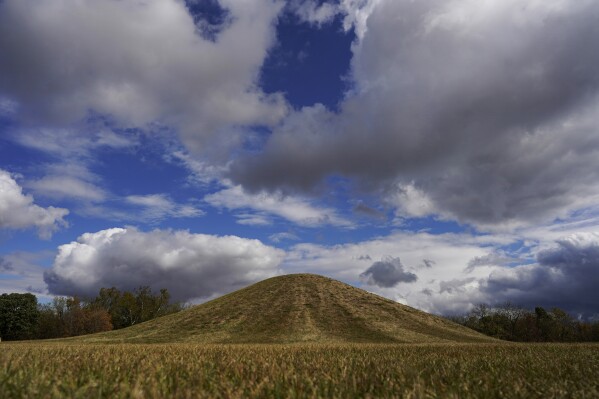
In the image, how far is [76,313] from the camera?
5325 inches

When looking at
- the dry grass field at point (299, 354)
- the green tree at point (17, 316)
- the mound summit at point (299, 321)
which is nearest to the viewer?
the dry grass field at point (299, 354)

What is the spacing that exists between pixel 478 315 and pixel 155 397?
14633 cm

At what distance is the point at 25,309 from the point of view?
123125 millimetres

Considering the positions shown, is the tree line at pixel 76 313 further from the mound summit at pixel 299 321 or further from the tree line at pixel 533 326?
the tree line at pixel 533 326

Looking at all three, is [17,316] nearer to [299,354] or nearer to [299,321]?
[299,321]

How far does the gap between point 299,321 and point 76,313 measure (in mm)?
98971

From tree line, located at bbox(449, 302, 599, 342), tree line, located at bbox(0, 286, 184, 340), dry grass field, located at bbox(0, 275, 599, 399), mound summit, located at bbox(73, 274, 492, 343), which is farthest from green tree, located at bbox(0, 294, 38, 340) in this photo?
tree line, located at bbox(449, 302, 599, 342)

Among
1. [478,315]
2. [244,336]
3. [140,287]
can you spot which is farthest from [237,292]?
[478,315]

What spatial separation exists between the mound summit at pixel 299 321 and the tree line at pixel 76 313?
6371cm

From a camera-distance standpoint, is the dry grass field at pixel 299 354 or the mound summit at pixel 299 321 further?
the mound summit at pixel 299 321

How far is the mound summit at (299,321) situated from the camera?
63562 millimetres

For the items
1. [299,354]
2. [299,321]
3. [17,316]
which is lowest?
[299,354]

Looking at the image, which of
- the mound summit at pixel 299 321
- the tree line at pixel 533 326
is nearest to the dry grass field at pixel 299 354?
the mound summit at pixel 299 321

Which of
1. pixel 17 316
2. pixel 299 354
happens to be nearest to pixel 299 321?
pixel 299 354
